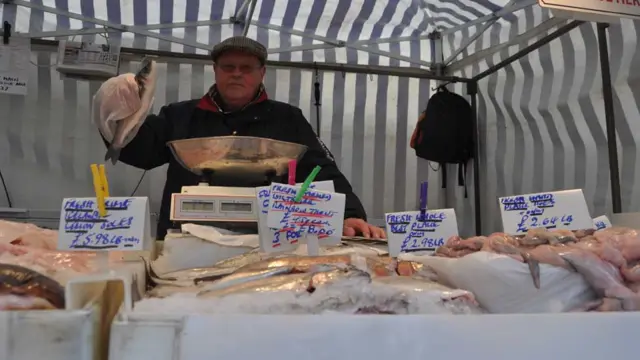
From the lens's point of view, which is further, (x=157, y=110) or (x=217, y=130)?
(x=157, y=110)

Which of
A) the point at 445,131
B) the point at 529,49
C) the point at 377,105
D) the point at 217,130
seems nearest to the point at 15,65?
the point at 217,130

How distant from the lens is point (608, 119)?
2844mm

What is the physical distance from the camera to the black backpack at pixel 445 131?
4.62 m

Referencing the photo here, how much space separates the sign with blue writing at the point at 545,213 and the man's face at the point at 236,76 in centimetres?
186

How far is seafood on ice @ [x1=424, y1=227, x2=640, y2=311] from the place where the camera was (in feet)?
3.53

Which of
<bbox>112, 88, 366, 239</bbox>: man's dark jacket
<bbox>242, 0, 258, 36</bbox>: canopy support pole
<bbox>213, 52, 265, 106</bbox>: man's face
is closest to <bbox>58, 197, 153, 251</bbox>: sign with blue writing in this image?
<bbox>112, 88, 366, 239</bbox>: man's dark jacket

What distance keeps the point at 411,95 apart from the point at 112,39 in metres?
2.56

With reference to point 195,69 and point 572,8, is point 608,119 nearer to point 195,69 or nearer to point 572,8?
point 572,8

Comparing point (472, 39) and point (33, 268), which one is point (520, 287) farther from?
point (472, 39)

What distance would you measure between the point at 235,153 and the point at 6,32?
2841 millimetres

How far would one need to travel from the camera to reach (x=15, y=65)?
3928 millimetres

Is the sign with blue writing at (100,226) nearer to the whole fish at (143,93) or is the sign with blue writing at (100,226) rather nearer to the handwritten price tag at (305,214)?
the handwritten price tag at (305,214)

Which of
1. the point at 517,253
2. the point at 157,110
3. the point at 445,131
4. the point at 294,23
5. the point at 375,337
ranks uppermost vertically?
the point at 294,23

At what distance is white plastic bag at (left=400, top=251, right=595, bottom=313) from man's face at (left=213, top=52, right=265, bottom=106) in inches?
87.7
